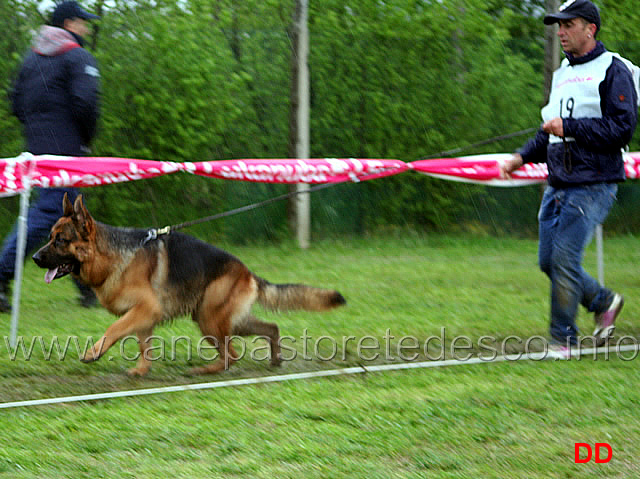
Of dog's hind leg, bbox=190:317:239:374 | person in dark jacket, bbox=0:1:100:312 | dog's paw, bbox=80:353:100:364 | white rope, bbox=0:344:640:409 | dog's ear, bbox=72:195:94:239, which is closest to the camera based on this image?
white rope, bbox=0:344:640:409

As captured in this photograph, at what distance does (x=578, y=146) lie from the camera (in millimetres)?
5434

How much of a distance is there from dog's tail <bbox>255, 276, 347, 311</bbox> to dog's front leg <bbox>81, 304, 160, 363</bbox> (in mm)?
651

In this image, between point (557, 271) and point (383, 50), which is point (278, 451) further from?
point (383, 50)

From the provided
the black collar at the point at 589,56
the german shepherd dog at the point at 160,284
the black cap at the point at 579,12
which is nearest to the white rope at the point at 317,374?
the german shepherd dog at the point at 160,284

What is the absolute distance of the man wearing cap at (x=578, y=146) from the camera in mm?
5316

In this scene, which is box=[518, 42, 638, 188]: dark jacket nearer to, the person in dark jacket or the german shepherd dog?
the german shepherd dog

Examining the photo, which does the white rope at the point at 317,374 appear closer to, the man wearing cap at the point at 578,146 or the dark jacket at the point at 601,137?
the man wearing cap at the point at 578,146

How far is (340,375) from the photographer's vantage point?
→ 518 centimetres

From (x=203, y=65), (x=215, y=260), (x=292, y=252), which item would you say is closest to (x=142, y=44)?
(x=203, y=65)

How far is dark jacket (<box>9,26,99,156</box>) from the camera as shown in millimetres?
7023

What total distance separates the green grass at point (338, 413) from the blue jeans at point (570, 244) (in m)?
0.33

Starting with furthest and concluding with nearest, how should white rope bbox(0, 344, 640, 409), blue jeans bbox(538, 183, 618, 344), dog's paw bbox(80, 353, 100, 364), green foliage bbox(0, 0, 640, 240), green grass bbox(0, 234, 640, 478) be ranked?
green foliage bbox(0, 0, 640, 240) → blue jeans bbox(538, 183, 618, 344) → dog's paw bbox(80, 353, 100, 364) → white rope bbox(0, 344, 640, 409) → green grass bbox(0, 234, 640, 478)

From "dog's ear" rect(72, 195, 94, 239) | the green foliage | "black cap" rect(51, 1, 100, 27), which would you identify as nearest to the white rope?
"dog's ear" rect(72, 195, 94, 239)

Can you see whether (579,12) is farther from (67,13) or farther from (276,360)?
(67,13)
